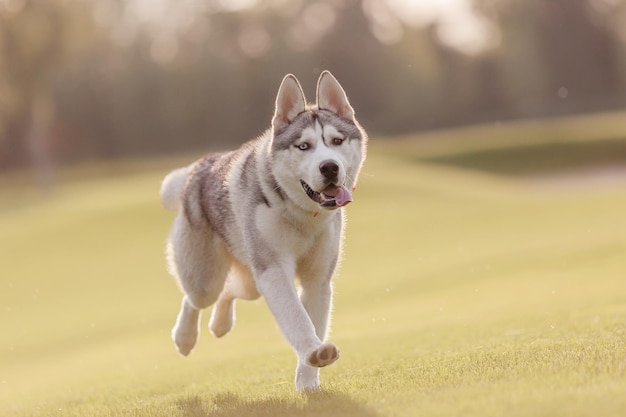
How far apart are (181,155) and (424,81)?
18.0 metres

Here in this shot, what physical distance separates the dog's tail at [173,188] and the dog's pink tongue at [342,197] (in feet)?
8.37

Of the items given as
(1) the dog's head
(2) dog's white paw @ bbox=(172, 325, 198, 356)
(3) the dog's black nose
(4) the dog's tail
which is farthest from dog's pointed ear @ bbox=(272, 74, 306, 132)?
(2) dog's white paw @ bbox=(172, 325, 198, 356)

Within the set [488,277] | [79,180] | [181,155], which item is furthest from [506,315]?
[181,155]

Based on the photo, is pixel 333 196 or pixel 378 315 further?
pixel 378 315

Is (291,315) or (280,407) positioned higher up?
(291,315)

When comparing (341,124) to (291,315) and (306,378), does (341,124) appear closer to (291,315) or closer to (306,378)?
(291,315)

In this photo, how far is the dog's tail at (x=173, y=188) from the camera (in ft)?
26.9

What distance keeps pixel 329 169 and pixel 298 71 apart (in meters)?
55.7

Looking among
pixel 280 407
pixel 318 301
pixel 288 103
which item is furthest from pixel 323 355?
pixel 288 103

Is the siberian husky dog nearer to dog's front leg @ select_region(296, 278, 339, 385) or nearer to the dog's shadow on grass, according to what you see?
dog's front leg @ select_region(296, 278, 339, 385)

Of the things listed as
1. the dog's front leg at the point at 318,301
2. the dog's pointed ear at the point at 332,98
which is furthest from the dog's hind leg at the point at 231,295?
the dog's pointed ear at the point at 332,98

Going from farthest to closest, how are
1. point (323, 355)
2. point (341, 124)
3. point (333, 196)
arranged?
point (341, 124) → point (333, 196) → point (323, 355)

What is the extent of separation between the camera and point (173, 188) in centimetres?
827

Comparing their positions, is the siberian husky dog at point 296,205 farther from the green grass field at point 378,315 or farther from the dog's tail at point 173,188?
the dog's tail at point 173,188
